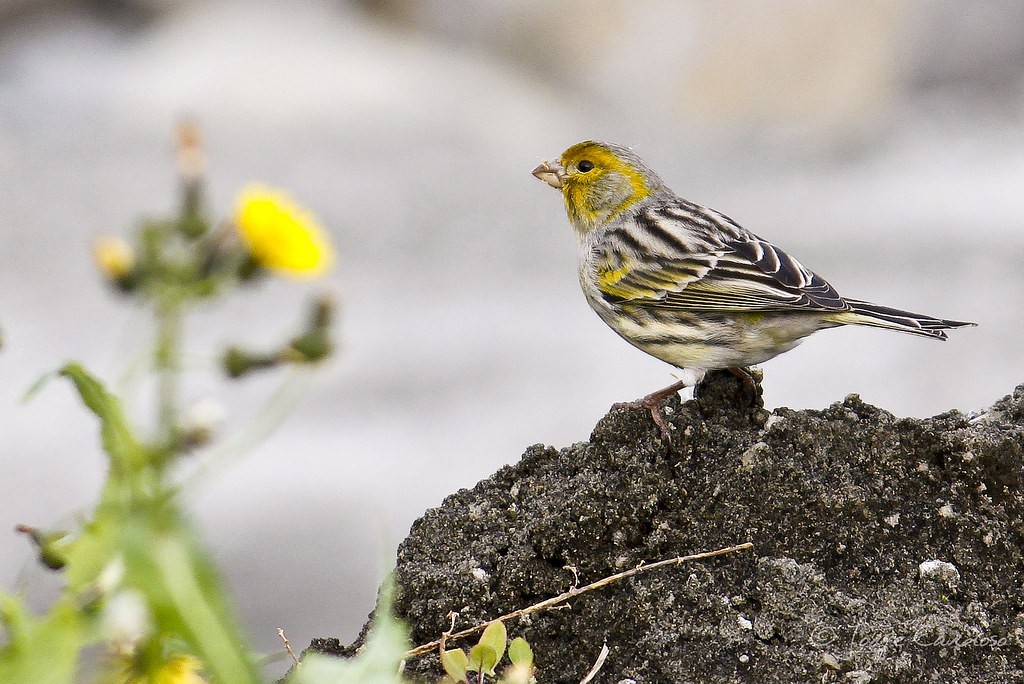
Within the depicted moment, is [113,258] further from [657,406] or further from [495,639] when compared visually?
[657,406]

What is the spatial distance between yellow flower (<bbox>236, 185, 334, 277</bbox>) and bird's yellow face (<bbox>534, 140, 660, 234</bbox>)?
9.15ft

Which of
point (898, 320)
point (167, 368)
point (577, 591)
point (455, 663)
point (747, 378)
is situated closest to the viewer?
point (167, 368)

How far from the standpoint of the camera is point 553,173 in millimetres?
3990

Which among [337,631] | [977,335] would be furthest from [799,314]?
[977,335]

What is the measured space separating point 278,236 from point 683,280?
2396 mm

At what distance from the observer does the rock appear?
2.25 meters

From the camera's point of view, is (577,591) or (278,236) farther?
(577,591)

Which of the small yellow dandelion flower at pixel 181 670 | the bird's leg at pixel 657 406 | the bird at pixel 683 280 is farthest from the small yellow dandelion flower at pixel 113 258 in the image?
the bird at pixel 683 280

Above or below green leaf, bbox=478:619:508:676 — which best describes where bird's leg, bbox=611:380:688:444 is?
above

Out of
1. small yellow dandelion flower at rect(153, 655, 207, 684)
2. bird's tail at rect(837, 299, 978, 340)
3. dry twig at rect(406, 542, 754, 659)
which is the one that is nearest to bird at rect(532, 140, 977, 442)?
bird's tail at rect(837, 299, 978, 340)

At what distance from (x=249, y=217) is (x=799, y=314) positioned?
2.31 m

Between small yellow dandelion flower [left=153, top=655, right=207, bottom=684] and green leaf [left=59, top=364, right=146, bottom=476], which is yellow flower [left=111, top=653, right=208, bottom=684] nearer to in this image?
small yellow dandelion flower [left=153, top=655, right=207, bottom=684]

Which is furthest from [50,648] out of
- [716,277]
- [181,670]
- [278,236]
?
[716,277]

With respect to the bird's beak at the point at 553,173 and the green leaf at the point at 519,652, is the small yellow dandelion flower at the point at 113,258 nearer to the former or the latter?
the green leaf at the point at 519,652
